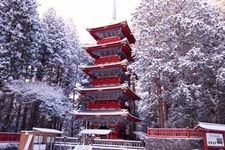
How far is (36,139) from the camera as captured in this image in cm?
1617

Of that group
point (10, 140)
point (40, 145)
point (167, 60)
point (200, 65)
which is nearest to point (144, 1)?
point (167, 60)

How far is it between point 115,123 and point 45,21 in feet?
51.4

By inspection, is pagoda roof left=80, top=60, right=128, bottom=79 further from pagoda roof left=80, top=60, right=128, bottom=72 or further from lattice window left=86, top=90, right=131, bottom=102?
lattice window left=86, top=90, right=131, bottom=102

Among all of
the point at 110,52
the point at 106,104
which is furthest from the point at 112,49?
the point at 106,104

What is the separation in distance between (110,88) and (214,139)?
33.2 feet

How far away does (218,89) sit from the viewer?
62.2ft

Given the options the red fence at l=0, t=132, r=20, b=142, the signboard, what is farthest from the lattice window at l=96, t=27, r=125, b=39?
the signboard

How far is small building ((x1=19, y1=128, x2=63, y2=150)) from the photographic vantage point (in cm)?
1575

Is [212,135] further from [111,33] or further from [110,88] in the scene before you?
[111,33]

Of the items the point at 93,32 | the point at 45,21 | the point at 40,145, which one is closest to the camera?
the point at 40,145

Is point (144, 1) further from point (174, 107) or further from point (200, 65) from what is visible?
point (174, 107)

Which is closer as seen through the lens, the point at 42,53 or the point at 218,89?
the point at 218,89

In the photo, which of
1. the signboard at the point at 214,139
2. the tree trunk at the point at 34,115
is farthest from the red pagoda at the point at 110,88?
the signboard at the point at 214,139

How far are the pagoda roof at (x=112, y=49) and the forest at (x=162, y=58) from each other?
2424mm
